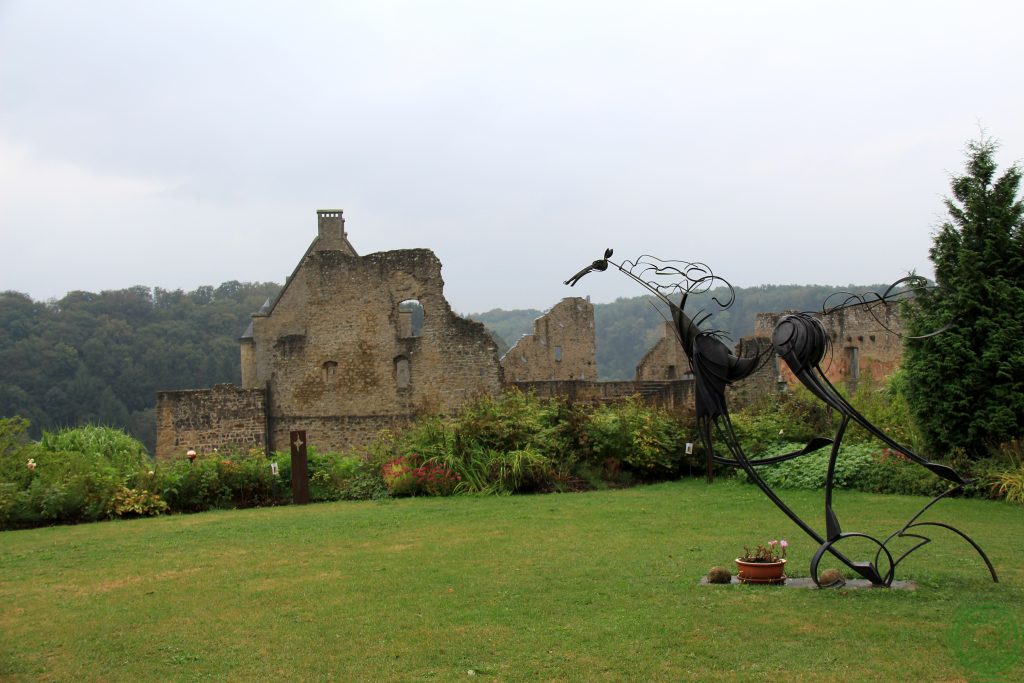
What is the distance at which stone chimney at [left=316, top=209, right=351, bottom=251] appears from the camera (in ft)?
127

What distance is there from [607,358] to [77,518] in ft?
223

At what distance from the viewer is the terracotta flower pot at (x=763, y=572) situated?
8.45m

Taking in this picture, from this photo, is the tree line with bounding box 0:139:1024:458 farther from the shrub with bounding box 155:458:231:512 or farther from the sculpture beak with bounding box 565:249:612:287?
the shrub with bounding box 155:458:231:512

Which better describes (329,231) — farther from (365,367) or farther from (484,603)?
(484,603)

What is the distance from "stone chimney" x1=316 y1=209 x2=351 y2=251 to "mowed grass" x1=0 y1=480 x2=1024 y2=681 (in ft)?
86.4

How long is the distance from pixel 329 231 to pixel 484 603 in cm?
3223

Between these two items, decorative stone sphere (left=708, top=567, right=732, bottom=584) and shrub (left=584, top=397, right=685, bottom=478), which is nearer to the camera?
decorative stone sphere (left=708, top=567, right=732, bottom=584)

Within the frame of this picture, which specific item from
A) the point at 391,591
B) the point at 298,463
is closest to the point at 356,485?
the point at 298,463

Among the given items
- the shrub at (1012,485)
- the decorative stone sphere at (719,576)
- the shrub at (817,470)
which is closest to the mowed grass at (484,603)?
the decorative stone sphere at (719,576)

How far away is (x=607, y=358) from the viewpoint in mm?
81062

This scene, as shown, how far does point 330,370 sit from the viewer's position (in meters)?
28.8

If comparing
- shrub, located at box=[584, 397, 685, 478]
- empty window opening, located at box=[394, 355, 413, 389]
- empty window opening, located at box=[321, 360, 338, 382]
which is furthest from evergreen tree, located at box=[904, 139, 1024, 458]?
empty window opening, located at box=[321, 360, 338, 382]

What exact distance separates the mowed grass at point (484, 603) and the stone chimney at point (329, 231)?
2634 centimetres

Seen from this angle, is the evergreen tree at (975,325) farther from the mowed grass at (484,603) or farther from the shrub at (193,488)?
the shrub at (193,488)
